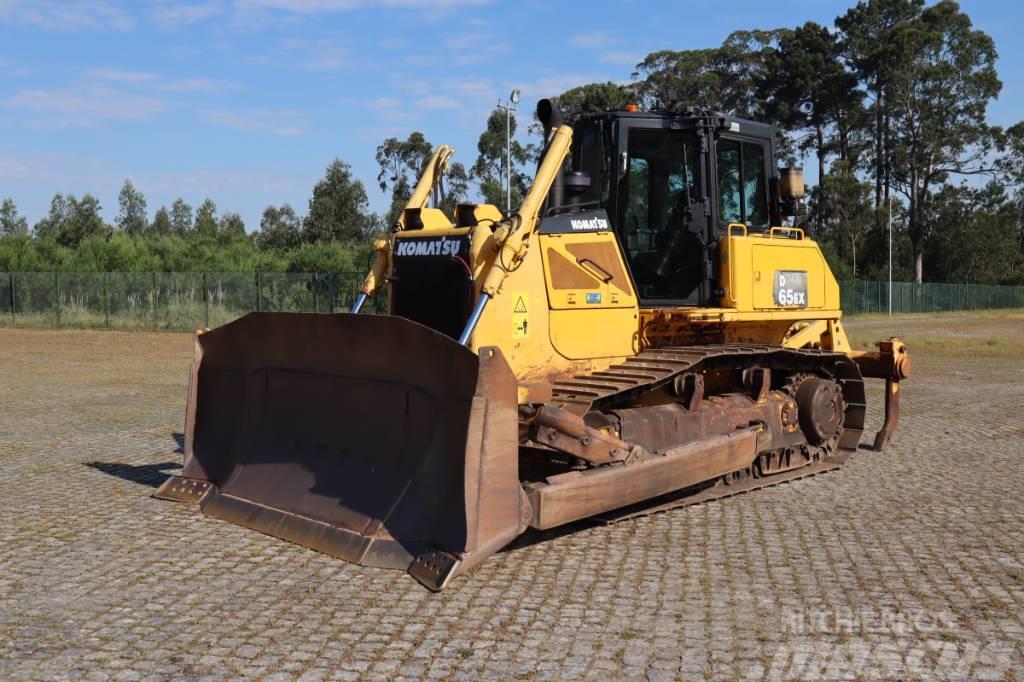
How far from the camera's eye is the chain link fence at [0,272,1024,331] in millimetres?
34938

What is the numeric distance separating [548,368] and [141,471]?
4.12 metres

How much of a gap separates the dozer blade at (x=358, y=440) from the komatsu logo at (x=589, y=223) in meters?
1.95

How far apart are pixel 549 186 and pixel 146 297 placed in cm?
3188

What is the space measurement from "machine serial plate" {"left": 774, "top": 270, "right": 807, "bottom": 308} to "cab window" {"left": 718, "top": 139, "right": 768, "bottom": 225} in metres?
0.52

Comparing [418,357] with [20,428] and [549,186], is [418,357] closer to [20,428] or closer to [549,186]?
[549,186]

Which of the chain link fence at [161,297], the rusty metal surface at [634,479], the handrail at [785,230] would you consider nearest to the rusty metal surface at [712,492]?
the rusty metal surface at [634,479]

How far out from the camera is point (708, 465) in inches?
295

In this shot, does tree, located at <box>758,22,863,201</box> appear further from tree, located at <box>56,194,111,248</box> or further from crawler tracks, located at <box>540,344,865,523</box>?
crawler tracks, located at <box>540,344,865,523</box>

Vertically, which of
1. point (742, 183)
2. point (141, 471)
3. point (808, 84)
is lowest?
point (141, 471)

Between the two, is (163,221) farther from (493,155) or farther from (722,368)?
(722,368)

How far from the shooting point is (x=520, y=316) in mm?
7074

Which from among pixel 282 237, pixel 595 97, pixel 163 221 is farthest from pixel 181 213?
pixel 595 97

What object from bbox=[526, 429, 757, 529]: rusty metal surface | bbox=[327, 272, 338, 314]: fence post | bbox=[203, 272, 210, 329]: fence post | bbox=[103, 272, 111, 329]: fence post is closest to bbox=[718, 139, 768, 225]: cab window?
bbox=[526, 429, 757, 529]: rusty metal surface

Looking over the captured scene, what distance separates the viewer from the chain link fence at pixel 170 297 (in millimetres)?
34938
